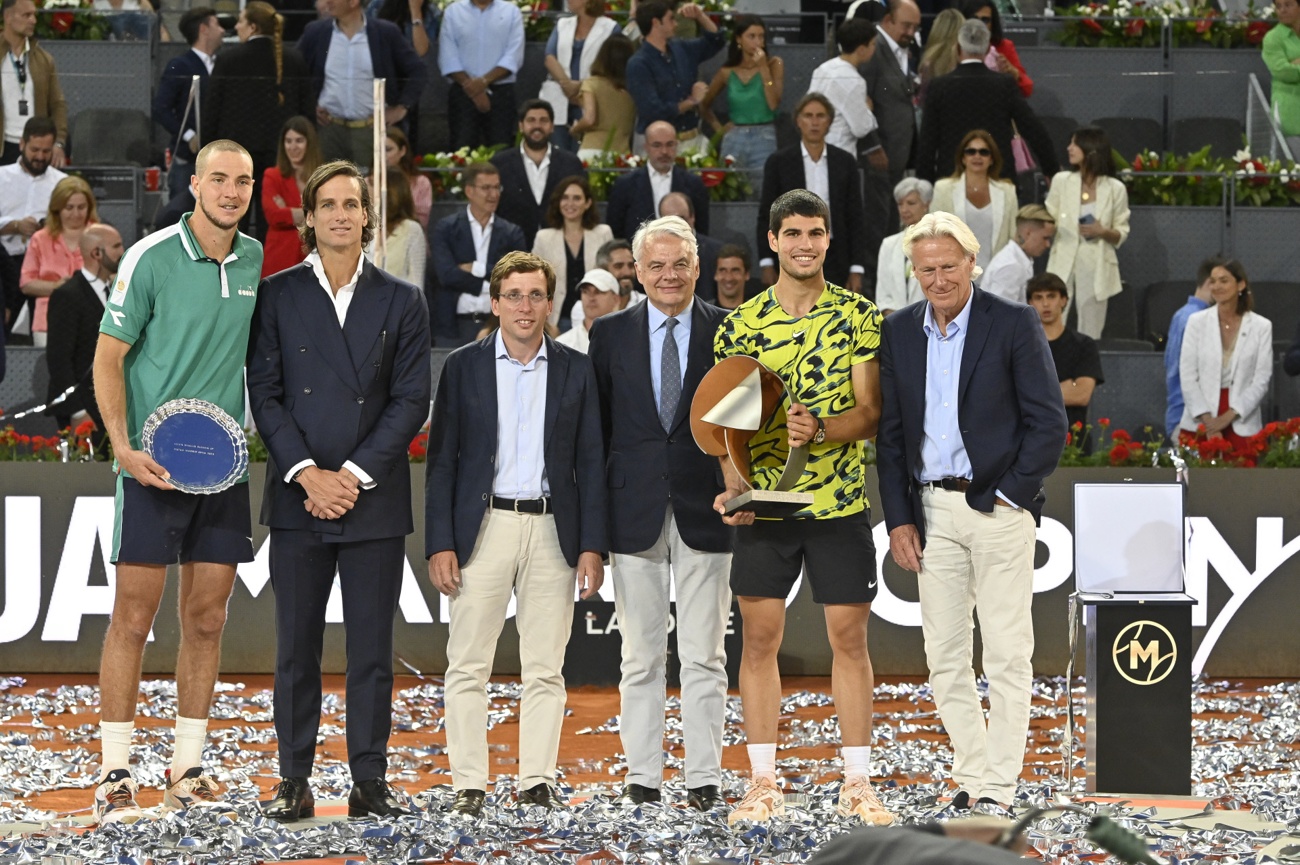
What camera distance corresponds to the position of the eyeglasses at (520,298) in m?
5.85

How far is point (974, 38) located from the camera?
465 inches

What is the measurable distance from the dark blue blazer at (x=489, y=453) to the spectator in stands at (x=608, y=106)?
A: 6367 mm

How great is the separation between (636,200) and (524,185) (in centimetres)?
75

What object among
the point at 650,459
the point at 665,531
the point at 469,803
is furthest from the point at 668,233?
the point at 469,803

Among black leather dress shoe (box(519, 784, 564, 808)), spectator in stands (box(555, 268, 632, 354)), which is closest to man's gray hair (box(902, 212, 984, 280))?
black leather dress shoe (box(519, 784, 564, 808))

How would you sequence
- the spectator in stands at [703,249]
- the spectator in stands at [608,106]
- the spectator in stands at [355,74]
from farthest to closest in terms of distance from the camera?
the spectator in stands at [608,106], the spectator in stands at [703,249], the spectator in stands at [355,74]

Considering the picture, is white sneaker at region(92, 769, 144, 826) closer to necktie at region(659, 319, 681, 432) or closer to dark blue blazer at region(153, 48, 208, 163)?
necktie at region(659, 319, 681, 432)

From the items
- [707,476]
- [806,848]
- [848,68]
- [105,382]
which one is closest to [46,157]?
[848,68]

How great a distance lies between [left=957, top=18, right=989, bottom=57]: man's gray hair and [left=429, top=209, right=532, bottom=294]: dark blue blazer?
12.3ft

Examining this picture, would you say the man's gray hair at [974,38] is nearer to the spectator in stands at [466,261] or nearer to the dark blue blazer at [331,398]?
the spectator in stands at [466,261]

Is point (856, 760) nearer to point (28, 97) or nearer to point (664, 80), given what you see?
point (664, 80)

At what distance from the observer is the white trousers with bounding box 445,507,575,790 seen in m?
5.80

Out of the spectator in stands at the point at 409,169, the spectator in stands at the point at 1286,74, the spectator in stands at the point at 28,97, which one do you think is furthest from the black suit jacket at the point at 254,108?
the spectator in stands at the point at 1286,74

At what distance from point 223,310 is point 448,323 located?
475cm
